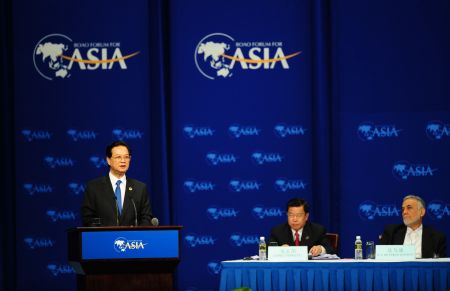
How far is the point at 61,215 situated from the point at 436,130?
420 cm

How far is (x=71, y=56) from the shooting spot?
893 cm

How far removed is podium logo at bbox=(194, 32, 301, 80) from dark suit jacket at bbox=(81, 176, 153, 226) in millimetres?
3019

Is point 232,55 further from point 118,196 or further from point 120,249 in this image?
point 120,249

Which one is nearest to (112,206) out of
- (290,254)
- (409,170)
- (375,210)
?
(290,254)

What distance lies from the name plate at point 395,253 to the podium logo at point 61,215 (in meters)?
4.07

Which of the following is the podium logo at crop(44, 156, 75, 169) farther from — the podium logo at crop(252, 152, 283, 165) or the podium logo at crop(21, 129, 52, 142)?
the podium logo at crop(252, 152, 283, 165)

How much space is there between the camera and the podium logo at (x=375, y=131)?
28.4 ft

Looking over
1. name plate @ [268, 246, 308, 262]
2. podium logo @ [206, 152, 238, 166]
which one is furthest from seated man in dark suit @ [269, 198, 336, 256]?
podium logo @ [206, 152, 238, 166]

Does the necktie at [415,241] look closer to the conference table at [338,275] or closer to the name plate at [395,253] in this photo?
the name plate at [395,253]

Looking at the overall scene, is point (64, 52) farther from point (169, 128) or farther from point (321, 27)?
point (321, 27)

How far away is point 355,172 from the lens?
8.72 meters

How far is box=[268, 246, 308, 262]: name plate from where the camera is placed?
582 cm

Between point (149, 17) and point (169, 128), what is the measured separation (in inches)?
49.5

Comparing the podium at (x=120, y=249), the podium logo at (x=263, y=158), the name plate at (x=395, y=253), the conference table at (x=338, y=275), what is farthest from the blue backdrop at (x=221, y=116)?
the podium at (x=120, y=249)
